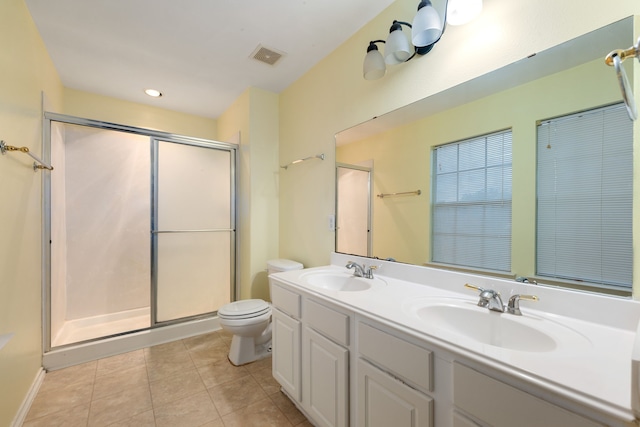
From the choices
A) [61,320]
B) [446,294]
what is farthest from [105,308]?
[446,294]

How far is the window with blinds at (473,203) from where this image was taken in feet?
3.83

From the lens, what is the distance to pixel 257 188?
2.69 m

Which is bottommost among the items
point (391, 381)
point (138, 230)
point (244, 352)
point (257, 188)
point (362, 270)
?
point (244, 352)

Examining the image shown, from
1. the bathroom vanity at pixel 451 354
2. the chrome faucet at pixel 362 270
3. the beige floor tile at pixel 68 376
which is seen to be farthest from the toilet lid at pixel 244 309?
the beige floor tile at pixel 68 376

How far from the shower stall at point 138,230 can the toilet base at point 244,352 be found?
2.65 ft

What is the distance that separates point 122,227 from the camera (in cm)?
293

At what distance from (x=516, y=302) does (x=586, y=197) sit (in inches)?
18.1

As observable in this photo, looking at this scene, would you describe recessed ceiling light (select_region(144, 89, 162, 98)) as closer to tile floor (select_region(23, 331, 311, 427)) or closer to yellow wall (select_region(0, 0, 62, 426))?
yellow wall (select_region(0, 0, 62, 426))

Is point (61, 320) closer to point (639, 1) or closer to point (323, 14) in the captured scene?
point (323, 14)

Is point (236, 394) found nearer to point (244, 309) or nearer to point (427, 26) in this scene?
point (244, 309)

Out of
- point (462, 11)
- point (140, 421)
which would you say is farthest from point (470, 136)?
point (140, 421)

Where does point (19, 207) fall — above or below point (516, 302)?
above

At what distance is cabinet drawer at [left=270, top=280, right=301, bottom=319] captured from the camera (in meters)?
1.46

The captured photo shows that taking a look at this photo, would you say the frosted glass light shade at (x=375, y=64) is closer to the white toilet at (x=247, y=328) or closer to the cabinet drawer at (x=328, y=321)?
the cabinet drawer at (x=328, y=321)
